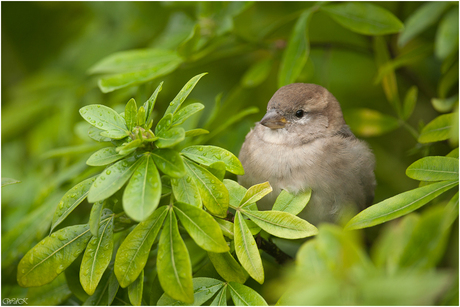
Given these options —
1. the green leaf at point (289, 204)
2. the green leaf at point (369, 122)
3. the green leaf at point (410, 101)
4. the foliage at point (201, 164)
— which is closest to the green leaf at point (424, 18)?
the foliage at point (201, 164)

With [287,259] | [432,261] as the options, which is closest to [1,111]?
[287,259]

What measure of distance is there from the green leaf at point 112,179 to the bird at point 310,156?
0.93 meters

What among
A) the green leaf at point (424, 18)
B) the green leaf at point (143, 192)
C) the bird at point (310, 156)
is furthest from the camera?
the bird at point (310, 156)

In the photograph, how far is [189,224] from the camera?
3.92 ft

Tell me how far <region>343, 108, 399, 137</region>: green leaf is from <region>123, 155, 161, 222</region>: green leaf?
67.6 inches

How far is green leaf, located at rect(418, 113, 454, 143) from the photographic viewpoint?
156 centimetres

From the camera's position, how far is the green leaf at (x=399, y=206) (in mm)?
1305

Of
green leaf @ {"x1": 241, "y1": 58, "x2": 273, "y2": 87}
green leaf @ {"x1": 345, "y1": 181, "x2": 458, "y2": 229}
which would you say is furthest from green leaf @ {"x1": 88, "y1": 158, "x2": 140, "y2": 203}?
green leaf @ {"x1": 241, "y1": 58, "x2": 273, "y2": 87}

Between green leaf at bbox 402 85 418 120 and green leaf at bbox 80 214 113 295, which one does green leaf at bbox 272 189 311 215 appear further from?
green leaf at bbox 402 85 418 120

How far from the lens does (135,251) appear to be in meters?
1.23

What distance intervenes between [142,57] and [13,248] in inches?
50.5

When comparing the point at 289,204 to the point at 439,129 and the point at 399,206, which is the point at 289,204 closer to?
the point at 399,206

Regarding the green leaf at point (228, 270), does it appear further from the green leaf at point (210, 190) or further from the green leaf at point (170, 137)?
the green leaf at point (170, 137)

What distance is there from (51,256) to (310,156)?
1341 mm
